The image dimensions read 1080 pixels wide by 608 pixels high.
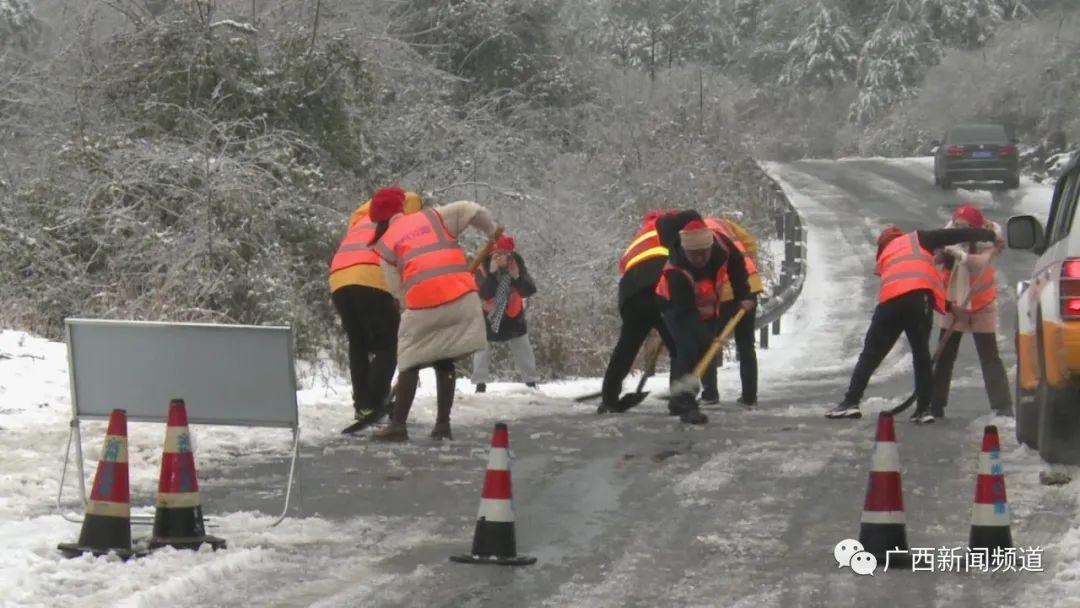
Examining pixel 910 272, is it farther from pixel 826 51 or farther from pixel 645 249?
pixel 826 51

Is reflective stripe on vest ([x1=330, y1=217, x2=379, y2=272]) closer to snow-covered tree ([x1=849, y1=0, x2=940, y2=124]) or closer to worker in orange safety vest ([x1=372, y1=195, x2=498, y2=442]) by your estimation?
worker in orange safety vest ([x1=372, y1=195, x2=498, y2=442])

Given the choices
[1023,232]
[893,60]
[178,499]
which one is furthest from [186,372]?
[893,60]

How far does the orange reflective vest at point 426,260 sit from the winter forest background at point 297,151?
5461 millimetres

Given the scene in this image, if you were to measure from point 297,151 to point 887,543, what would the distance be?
1529 cm


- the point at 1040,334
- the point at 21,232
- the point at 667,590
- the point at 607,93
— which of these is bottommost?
the point at 667,590

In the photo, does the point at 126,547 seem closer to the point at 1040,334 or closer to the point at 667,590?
the point at 667,590

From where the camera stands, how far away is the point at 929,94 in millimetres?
58719

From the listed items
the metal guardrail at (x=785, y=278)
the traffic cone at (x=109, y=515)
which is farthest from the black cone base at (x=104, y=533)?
the metal guardrail at (x=785, y=278)

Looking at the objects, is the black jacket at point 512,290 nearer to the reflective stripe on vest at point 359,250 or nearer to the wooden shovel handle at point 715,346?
the wooden shovel handle at point 715,346

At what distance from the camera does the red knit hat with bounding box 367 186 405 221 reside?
11.9 meters

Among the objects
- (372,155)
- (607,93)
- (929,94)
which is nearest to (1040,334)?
(372,155)

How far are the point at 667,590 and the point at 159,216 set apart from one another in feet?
43.0

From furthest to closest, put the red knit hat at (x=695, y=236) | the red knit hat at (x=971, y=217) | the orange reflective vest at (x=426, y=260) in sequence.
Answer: the red knit hat at (x=971, y=217)
the red knit hat at (x=695, y=236)
the orange reflective vest at (x=426, y=260)

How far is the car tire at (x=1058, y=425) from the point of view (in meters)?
9.58
